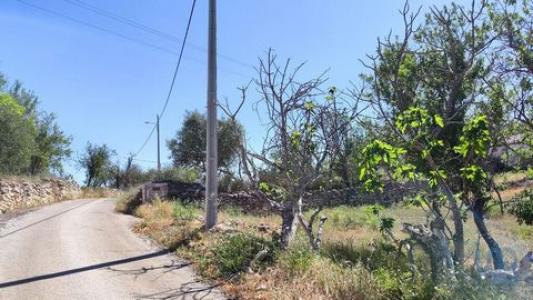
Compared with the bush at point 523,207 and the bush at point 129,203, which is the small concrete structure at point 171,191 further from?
the bush at point 523,207

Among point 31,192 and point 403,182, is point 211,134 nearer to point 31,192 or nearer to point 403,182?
point 403,182

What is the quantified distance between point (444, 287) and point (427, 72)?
576 centimetres

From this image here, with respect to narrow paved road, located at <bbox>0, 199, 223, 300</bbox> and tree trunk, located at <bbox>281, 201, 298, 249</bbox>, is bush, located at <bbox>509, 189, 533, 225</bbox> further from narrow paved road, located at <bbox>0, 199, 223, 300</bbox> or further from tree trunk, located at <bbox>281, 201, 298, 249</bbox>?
narrow paved road, located at <bbox>0, 199, 223, 300</bbox>

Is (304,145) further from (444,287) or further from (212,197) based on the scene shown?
(444,287)

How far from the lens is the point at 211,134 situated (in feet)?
42.2

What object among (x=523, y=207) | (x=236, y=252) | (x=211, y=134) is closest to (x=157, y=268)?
(x=236, y=252)

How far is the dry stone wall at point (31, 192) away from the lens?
24.5 metres

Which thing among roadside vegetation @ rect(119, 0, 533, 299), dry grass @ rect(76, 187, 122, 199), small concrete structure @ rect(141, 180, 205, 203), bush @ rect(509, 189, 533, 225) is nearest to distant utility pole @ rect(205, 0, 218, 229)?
roadside vegetation @ rect(119, 0, 533, 299)

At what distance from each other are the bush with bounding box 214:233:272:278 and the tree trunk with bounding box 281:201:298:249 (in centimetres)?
32

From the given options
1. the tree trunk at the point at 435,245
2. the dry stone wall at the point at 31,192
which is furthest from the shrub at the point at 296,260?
the dry stone wall at the point at 31,192

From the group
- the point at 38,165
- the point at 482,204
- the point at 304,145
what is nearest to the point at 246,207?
the point at 304,145

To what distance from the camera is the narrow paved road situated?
7695mm

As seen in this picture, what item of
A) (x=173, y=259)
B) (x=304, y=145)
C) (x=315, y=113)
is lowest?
(x=173, y=259)

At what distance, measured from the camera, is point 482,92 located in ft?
32.0
